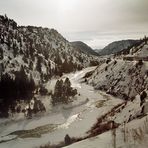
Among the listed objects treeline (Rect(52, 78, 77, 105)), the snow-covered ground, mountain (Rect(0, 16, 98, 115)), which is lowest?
the snow-covered ground

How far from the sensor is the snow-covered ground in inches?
2167

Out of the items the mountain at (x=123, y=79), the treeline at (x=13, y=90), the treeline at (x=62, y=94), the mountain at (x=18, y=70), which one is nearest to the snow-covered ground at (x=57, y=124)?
the treeline at (x=62, y=94)

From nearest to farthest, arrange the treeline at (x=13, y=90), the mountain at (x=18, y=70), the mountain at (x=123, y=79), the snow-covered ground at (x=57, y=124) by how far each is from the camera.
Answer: the snow-covered ground at (x=57, y=124)
the treeline at (x=13, y=90)
the mountain at (x=123, y=79)
the mountain at (x=18, y=70)

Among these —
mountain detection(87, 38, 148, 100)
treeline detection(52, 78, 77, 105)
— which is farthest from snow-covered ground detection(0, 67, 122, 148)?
mountain detection(87, 38, 148, 100)

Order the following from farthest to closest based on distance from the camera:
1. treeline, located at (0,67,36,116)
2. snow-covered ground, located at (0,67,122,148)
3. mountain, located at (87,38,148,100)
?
mountain, located at (87,38,148,100) → treeline, located at (0,67,36,116) → snow-covered ground, located at (0,67,122,148)

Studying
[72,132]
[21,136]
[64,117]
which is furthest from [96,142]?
[64,117]

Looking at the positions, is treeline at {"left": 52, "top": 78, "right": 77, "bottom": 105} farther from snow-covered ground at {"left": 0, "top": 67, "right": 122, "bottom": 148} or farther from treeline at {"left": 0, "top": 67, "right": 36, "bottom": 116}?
treeline at {"left": 0, "top": 67, "right": 36, "bottom": 116}

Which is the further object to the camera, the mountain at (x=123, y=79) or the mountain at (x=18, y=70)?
the mountain at (x=18, y=70)

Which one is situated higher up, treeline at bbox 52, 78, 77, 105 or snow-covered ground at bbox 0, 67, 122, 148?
treeline at bbox 52, 78, 77, 105

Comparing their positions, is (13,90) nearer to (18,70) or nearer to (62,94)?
(62,94)

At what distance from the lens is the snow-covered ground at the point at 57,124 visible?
55.0 m

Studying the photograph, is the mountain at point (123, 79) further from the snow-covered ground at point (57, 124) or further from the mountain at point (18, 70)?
the mountain at point (18, 70)

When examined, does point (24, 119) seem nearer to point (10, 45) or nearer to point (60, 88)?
point (60, 88)

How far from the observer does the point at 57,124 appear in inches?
2586
